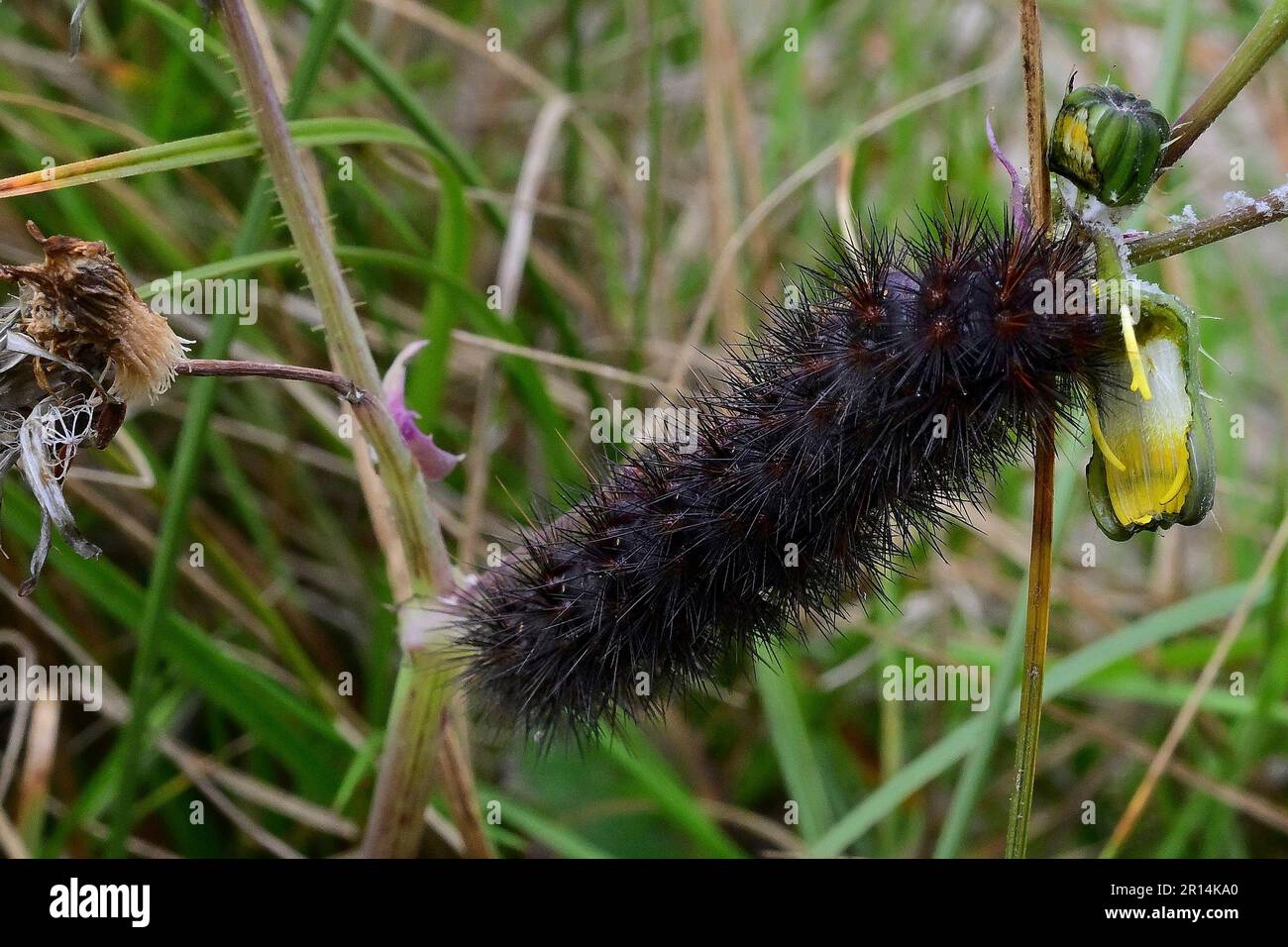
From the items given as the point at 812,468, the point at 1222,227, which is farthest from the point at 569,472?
the point at 1222,227

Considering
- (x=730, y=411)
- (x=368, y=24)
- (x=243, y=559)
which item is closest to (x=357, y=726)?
(x=243, y=559)

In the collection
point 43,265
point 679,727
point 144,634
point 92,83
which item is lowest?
point 679,727

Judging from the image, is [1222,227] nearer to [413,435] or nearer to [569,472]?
[413,435]

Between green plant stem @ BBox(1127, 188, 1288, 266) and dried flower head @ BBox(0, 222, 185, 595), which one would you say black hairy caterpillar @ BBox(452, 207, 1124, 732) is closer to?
green plant stem @ BBox(1127, 188, 1288, 266)

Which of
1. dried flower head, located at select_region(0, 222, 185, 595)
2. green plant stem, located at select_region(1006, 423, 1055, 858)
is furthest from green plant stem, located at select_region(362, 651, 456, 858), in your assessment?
green plant stem, located at select_region(1006, 423, 1055, 858)

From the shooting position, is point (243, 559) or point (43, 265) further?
point (243, 559)
